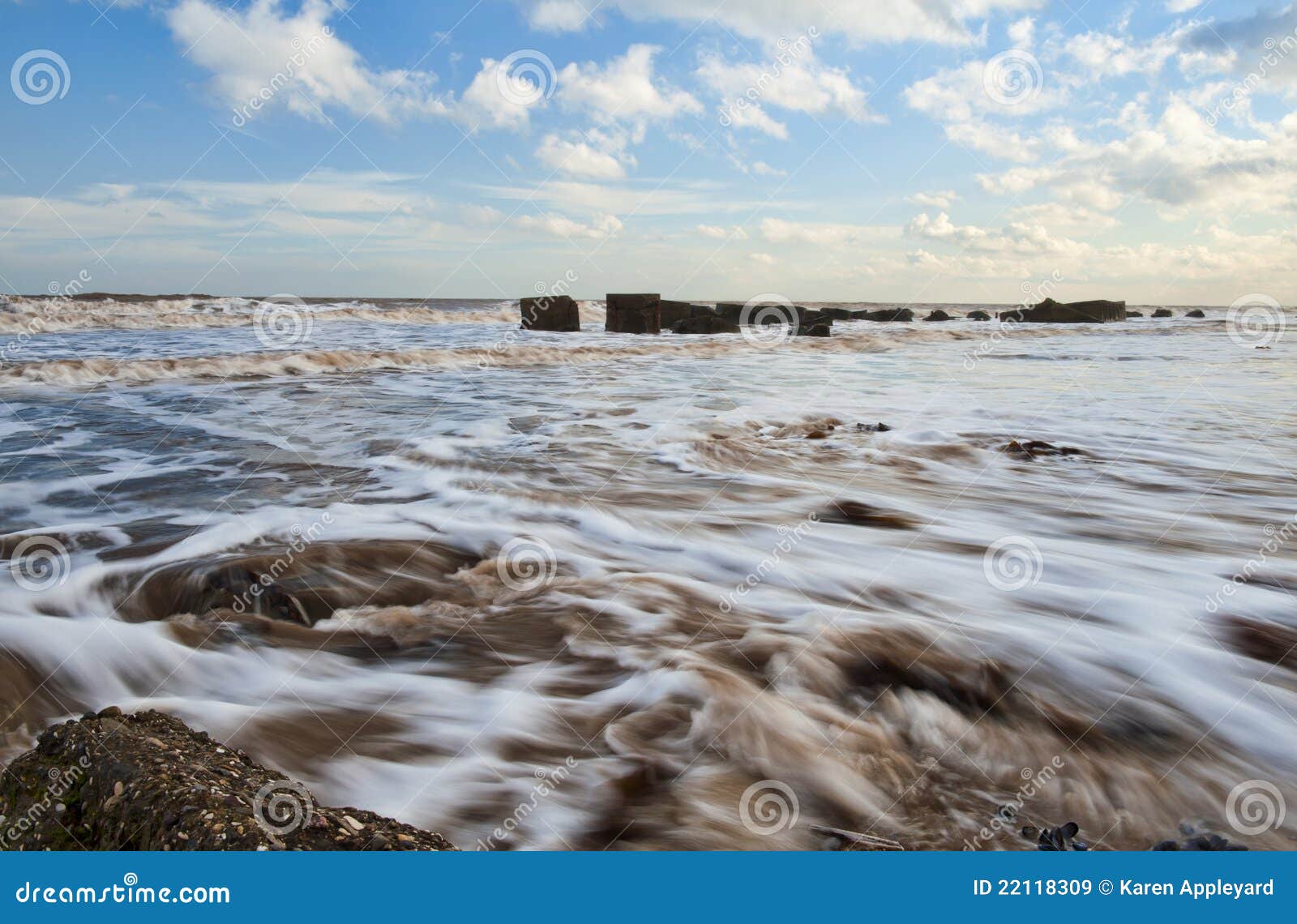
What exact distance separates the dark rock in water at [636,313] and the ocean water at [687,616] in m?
15.2

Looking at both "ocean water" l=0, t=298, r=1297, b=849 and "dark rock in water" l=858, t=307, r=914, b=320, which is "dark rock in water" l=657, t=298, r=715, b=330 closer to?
"dark rock in water" l=858, t=307, r=914, b=320

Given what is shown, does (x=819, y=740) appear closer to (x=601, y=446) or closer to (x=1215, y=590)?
(x=1215, y=590)

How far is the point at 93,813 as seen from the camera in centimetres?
159

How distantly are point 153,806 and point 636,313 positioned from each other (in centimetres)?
2211

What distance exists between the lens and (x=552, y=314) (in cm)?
2414

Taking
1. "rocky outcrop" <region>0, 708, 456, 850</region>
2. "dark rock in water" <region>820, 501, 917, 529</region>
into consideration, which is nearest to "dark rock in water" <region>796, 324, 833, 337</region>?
"dark rock in water" <region>820, 501, 917, 529</region>

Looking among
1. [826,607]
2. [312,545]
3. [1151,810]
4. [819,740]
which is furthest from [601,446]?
[1151,810]

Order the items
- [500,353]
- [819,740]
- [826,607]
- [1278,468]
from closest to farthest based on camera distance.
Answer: [819,740], [826,607], [1278,468], [500,353]

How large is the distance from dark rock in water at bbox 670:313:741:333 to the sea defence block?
17362 millimetres

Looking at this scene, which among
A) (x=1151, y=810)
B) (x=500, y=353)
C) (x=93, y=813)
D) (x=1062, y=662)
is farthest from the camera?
(x=500, y=353)

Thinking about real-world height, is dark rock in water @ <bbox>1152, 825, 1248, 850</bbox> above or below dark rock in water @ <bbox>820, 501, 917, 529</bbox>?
below

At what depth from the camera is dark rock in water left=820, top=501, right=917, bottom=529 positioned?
4.91m

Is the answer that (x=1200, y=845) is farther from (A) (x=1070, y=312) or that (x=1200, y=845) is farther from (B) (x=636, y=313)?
(A) (x=1070, y=312)

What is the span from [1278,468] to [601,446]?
5665 millimetres
